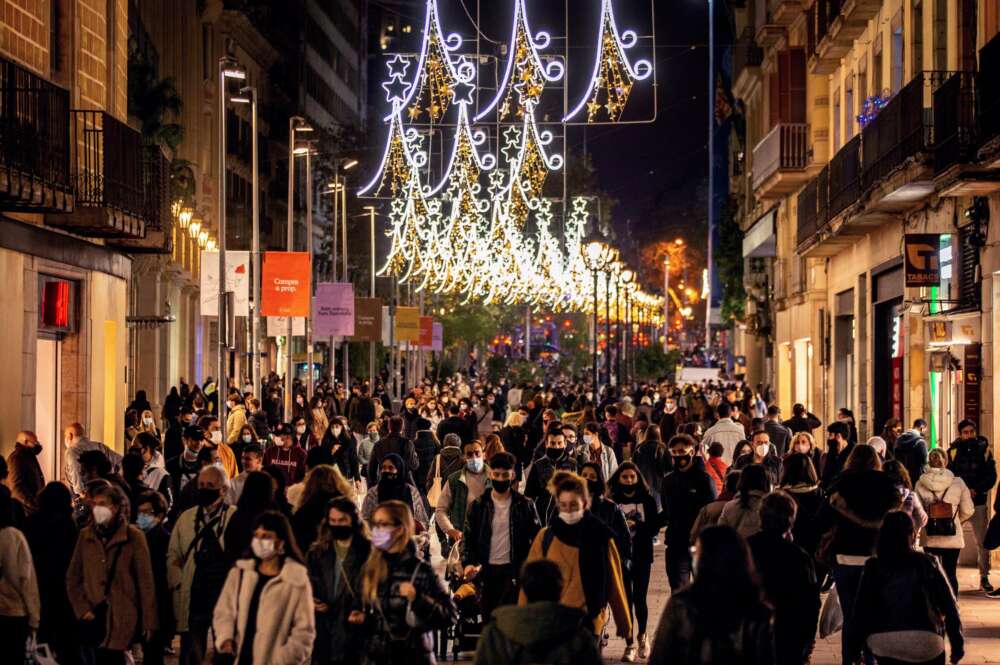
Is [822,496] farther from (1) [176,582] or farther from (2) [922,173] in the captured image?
(2) [922,173]

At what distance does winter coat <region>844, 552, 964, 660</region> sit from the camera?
31.5 ft

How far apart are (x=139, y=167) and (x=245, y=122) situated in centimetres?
4884

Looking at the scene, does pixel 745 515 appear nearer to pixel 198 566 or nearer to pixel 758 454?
pixel 198 566

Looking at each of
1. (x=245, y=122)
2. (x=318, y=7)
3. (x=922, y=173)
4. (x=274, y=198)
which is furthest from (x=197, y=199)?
(x=318, y=7)

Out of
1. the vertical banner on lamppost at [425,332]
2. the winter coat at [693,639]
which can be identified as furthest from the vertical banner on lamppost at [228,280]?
the vertical banner on lamppost at [425,332]

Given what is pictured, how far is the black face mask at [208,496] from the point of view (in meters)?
11.6

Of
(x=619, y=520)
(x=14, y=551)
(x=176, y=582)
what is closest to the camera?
(x=14, y=551)

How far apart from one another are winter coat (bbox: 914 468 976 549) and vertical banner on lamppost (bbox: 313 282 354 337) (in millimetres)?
28896

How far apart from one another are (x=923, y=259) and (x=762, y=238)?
22.5m

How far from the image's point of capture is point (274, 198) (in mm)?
82625

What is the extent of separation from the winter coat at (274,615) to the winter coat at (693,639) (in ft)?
8.03

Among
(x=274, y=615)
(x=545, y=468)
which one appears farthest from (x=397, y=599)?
(x=545, y=468)

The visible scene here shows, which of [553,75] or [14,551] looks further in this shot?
[553,75]

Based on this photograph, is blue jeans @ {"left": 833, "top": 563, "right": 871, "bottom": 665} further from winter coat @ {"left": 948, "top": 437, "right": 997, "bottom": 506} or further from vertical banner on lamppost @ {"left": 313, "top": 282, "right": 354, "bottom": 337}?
vertical banner on lamppost @ {"left": 313, "top": 282, "right": 354, "bottom": 337}
